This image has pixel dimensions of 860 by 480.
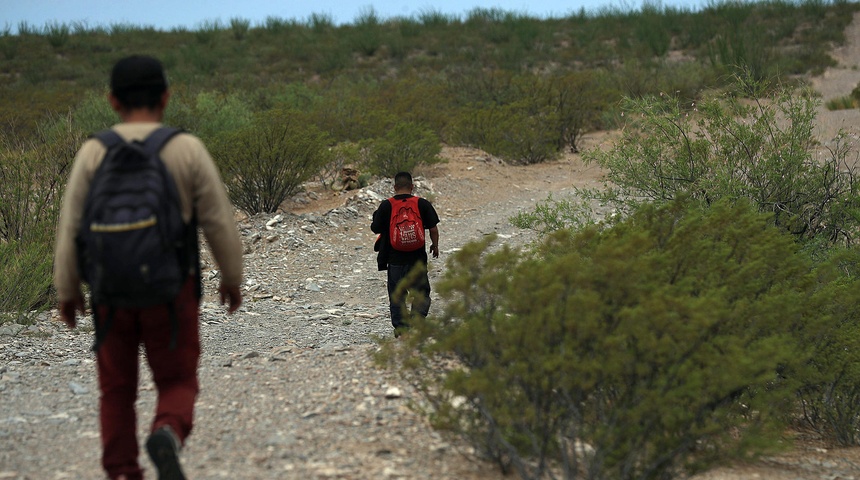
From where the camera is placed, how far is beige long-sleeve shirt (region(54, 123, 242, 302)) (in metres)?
3.10

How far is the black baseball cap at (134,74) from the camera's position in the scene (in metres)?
3.14

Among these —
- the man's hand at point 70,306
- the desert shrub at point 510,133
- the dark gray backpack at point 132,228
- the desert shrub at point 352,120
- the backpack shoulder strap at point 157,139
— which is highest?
the backpack shoulder strap at point 157,139

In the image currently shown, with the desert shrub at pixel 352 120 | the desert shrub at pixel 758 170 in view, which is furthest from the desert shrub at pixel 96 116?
the desert shrub at pixel 758 170

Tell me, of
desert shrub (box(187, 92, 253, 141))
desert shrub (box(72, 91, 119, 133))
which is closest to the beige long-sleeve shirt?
desert shrub (box(187, 92, 253, 141))

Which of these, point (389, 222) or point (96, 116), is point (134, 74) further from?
point (96, 116)

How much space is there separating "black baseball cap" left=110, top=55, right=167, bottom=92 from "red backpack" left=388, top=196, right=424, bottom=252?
10.6ft

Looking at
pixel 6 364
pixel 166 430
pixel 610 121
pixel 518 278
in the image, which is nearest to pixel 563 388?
pixel 518 278

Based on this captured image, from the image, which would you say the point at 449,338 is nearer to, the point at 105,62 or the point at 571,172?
the point at 571,172

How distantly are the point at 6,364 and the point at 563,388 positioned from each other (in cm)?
439

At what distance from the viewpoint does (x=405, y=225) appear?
6.32 m

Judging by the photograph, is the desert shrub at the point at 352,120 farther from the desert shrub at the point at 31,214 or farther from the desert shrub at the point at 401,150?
the desert shrub at the point at 31,214

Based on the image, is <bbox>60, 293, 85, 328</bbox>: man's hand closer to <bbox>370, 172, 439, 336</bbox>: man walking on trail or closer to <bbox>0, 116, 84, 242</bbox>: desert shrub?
<bbox>370, 172, 439, 336</bbox>: man walking on trail

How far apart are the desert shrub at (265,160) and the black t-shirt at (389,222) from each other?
615 cm

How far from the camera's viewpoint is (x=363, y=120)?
16.8 metres
